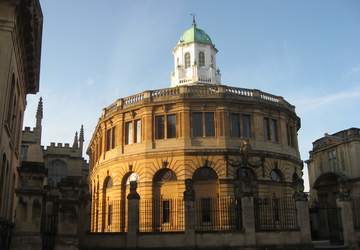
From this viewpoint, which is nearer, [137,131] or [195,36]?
[137,131]

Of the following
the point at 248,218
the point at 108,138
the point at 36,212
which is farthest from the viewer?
the point at 108,138

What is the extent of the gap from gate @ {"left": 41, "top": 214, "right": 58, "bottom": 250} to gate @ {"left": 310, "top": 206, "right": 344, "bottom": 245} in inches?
703

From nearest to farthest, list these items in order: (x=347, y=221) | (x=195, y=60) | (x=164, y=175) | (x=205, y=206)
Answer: (x=347, y=221)
(x=205, y=206)
(x=164, y=175)
(x=195, y=60)

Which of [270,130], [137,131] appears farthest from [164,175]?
[270,130]

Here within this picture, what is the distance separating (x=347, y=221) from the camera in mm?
26188

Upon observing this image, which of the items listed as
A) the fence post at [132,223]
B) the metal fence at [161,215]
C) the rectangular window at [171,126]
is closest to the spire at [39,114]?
the rectangular window at [171,126]

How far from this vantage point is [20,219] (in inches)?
550

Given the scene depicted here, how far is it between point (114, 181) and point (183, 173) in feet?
23.1

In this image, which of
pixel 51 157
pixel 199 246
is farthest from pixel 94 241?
pixel 51 157

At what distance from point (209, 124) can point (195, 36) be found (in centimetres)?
2822

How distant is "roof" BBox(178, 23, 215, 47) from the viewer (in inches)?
2400

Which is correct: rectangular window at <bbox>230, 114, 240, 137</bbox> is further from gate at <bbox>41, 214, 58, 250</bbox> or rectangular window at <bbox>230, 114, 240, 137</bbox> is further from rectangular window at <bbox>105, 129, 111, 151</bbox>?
gate at <bbox>41, 214, 58, 250</bbox>

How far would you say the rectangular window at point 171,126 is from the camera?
3603cm

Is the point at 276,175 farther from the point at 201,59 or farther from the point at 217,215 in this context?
the point at 201,59
